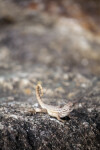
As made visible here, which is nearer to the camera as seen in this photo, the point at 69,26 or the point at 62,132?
the point at 62,132

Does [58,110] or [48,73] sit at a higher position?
[48,73]

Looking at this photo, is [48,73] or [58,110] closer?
[58,110]

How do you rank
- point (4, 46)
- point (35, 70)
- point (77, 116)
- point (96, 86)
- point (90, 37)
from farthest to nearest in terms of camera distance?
1. point (90, 37)
2. point (4, 46)
3. point (35, 70)
4. point (96, 86)
5. point (77, 116)

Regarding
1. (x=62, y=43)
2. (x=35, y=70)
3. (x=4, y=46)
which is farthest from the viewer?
(x=62, y=43)

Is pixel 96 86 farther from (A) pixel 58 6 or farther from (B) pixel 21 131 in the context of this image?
(A) pixel 58 6

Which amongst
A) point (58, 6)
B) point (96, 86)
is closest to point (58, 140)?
point (96, 86)

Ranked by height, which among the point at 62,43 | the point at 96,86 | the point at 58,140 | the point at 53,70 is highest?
the point at 62,43

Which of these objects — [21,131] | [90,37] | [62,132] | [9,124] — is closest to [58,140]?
[62,132]

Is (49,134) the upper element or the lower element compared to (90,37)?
lower
